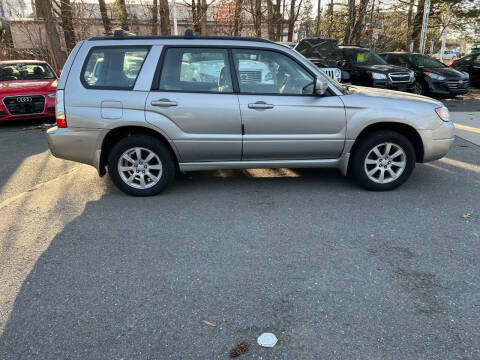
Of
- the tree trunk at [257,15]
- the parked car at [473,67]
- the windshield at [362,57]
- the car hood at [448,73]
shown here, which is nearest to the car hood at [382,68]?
the windshield at [362,57]

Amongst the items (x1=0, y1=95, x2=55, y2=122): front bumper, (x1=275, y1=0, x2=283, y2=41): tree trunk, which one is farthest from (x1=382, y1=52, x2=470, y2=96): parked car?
(x1=275, y1=0, x2=283, y2=41): tree trunk

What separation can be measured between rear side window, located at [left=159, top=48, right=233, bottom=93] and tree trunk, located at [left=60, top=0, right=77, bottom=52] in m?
13.2

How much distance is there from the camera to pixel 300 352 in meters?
2.35

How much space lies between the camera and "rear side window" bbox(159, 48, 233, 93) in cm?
458

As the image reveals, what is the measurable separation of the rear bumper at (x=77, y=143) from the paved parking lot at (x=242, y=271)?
1.80 ft

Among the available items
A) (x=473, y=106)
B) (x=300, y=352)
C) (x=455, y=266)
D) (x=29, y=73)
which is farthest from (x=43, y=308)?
(x=473, y=106)

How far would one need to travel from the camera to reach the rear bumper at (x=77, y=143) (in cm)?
458

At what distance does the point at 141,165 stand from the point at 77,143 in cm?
77

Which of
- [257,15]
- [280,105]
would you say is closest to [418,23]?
[257,15]

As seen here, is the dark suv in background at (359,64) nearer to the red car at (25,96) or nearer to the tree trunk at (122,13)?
the red car at (25,96)

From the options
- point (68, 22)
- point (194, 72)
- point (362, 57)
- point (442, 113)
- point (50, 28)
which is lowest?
point (442, 113)

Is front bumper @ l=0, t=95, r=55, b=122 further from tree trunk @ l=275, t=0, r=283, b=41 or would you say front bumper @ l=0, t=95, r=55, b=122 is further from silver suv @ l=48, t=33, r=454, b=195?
tree trunk @ l=275, t=0, r=283, b=41

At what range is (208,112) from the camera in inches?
179

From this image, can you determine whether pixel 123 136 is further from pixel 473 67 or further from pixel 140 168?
pixel 473 67
